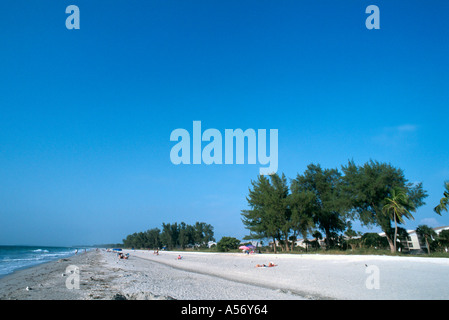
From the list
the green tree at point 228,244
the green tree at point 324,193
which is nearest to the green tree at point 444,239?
the green tree at point 324,193

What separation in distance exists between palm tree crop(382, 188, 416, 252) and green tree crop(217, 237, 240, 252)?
36.5 meters

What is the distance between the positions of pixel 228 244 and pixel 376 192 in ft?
119

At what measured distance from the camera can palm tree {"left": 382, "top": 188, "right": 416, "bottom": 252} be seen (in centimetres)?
2941

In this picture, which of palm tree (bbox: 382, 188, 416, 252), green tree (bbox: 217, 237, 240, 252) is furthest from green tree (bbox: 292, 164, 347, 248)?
green tree (bbox: 217, 237, 240, 252)

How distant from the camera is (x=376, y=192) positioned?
109ft

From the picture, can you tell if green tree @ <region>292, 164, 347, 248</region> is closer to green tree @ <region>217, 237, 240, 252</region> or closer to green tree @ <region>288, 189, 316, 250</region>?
green tree @ <region>288, 189, 316, 250</region>

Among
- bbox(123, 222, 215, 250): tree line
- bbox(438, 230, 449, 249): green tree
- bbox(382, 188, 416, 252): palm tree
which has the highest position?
bbox(382, 188, 416, 252): palm tree
